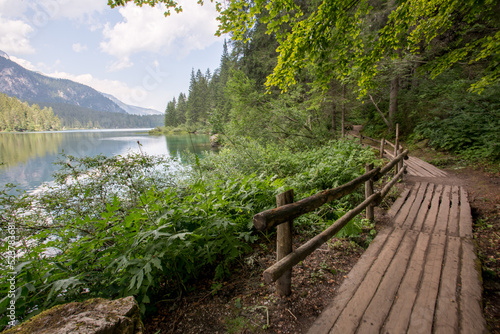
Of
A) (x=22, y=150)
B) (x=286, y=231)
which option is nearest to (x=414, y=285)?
(x=286, y=231)

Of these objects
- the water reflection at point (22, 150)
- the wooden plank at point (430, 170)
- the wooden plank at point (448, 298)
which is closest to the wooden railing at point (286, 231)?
the wooden plank at point (448, 298)

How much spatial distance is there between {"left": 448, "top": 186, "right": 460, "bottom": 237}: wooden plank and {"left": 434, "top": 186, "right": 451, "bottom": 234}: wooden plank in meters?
0.06

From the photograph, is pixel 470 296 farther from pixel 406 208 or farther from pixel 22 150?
pixel 22 150

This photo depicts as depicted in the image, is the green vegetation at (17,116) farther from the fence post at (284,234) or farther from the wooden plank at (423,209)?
the wooden plank at (423,209)

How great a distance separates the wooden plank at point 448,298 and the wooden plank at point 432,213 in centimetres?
Result: 78

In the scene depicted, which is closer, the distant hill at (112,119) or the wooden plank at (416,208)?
the wooden plank at (416,208)

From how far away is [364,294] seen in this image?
2.31 meters

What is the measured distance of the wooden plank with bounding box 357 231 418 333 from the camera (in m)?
1.94

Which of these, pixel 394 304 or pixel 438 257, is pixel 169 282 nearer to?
pixel 394 304

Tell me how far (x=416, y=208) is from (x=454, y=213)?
682mm

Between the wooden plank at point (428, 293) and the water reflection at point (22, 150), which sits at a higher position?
the water reflection at point (22, 150)

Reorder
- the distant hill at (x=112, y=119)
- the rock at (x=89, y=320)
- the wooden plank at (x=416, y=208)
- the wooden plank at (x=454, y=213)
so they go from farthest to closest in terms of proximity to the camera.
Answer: the distant hill at (x=112, y=119) < the wooden plank at (x=416, y=208) < the wooden plank at (x=454, y=213) < the rock at (x=89, y=320)

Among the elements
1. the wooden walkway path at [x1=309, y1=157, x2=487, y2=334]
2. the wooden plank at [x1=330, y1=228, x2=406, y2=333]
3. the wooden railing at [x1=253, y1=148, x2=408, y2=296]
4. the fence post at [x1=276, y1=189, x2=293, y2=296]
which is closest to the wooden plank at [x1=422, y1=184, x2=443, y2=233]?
the wooden walkway path at [x1=309, y1=157, x2=487, y2=334]

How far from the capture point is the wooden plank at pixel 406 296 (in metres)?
1.90
